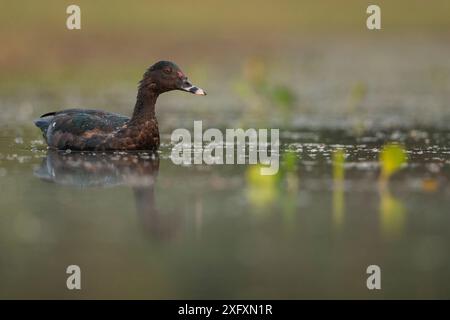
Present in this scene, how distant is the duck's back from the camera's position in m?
11.6

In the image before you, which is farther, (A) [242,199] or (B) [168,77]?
(B) [168,77]

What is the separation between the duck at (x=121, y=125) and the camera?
11.6 metres

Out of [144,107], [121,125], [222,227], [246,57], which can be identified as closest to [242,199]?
[222,227]

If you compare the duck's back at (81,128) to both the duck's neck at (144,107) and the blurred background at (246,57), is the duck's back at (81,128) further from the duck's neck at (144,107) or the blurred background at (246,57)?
the blurred background at (246,57)

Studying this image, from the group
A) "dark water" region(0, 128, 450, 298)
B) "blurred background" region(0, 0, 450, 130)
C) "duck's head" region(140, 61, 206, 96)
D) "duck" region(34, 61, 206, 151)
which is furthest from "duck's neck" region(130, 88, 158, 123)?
"blurred background" region(0, 0, 450, 130)

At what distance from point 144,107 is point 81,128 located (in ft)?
2.67

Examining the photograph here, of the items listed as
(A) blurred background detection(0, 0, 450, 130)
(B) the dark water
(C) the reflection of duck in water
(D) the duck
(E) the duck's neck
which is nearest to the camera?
(B) the dark water

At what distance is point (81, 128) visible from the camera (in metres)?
11.7

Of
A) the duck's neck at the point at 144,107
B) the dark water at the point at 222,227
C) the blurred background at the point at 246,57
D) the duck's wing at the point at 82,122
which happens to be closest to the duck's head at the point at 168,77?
the duck's neck at the point at 144,107

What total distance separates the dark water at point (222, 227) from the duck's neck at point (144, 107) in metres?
0.60

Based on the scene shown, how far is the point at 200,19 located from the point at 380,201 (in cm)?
2228

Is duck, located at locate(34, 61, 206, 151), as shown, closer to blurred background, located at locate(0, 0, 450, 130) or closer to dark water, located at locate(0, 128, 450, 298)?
dark water, located at locate(0, 128, 450, 298)

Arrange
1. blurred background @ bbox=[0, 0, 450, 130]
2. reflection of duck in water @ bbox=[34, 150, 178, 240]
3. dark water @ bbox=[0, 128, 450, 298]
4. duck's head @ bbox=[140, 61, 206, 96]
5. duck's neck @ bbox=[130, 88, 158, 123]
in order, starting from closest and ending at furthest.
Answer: dark water @ bbox=[0, 128, 450, 298]
reflection of duck in water @ bbox=[34, 150, 178, 240]
duck's neck @ bbox=[130, 88, 158, 123]
duck's head @ bbox=[140, 61, 206, 96]
blurred background @ bbox=[0, 0, 450, 130]

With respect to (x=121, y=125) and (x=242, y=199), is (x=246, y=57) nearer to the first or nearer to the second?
(x=121, y=125)
